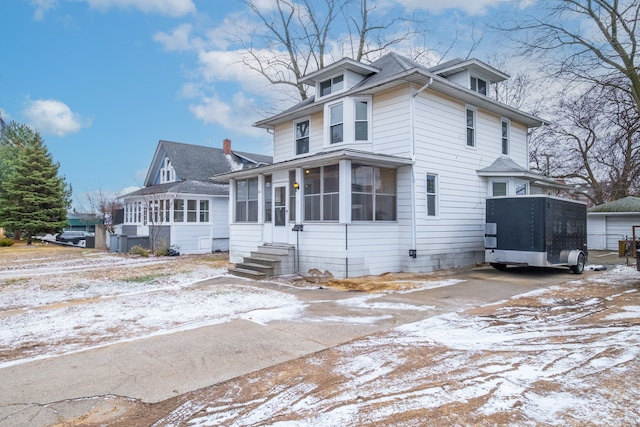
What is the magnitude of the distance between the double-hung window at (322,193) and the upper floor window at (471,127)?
5.66 metres

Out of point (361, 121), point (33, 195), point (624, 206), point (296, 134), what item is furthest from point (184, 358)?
point (33, 195)

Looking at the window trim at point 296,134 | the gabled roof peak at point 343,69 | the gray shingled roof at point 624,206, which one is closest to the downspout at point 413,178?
the gabled roof peak at point 343,69

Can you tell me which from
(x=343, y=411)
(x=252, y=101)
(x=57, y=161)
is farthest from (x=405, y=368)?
(x=57, y=161)

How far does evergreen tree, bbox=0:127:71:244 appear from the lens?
30031mm

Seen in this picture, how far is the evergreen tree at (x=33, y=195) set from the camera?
30031 millimetres

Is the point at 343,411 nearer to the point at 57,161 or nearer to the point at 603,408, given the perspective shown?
the point at 603,408

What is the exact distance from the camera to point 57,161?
113ft

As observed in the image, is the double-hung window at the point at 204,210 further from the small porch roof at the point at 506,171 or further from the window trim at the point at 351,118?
the small porch roof at the point at 506,171

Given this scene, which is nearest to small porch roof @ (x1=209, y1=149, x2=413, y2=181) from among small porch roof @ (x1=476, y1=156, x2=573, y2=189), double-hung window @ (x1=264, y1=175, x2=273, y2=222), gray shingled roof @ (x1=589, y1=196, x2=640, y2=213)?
double-hung window @ (x1=264, y1=175, x2=273, y2=222)

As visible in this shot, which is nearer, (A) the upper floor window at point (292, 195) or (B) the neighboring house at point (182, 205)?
(A) the upper floor window at point (292, 195)

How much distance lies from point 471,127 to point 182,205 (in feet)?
48.9

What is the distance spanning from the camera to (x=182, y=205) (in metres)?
21.0

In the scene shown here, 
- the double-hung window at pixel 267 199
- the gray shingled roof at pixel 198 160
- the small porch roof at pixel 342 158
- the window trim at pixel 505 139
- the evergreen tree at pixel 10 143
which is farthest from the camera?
the evergreen tree at pixel 10 143

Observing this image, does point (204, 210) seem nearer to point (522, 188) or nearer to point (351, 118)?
point (351, 118)
